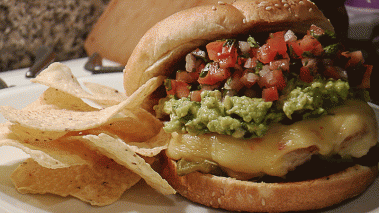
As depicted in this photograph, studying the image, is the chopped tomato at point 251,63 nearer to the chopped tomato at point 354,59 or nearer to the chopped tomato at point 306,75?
the chopped tomato at point 306,75

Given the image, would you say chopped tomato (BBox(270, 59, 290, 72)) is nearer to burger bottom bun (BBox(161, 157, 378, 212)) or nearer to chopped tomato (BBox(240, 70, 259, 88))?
chopped tomato (BBox(240, 70, 259, 88))

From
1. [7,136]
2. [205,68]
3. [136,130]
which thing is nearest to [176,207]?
[136,130]

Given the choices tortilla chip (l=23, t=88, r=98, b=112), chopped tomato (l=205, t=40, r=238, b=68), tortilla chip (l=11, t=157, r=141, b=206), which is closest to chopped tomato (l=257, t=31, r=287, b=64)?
chopped tomato (l=205, t=40, r=238, b=68)

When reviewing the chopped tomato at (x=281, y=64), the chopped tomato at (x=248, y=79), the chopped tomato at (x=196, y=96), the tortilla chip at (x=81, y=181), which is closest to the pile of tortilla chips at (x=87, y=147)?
the tortilla chip at (x=81, y=181)

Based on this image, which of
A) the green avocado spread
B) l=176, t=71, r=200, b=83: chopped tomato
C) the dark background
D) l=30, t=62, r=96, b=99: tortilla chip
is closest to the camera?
the green avocado spread

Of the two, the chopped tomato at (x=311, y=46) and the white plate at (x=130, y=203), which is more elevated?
the chopped tomato at (x=311, y=46)

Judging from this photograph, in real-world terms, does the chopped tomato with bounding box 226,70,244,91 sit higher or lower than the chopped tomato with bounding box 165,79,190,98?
higher

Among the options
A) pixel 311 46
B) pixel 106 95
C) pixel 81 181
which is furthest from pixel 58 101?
pixel 311 46
